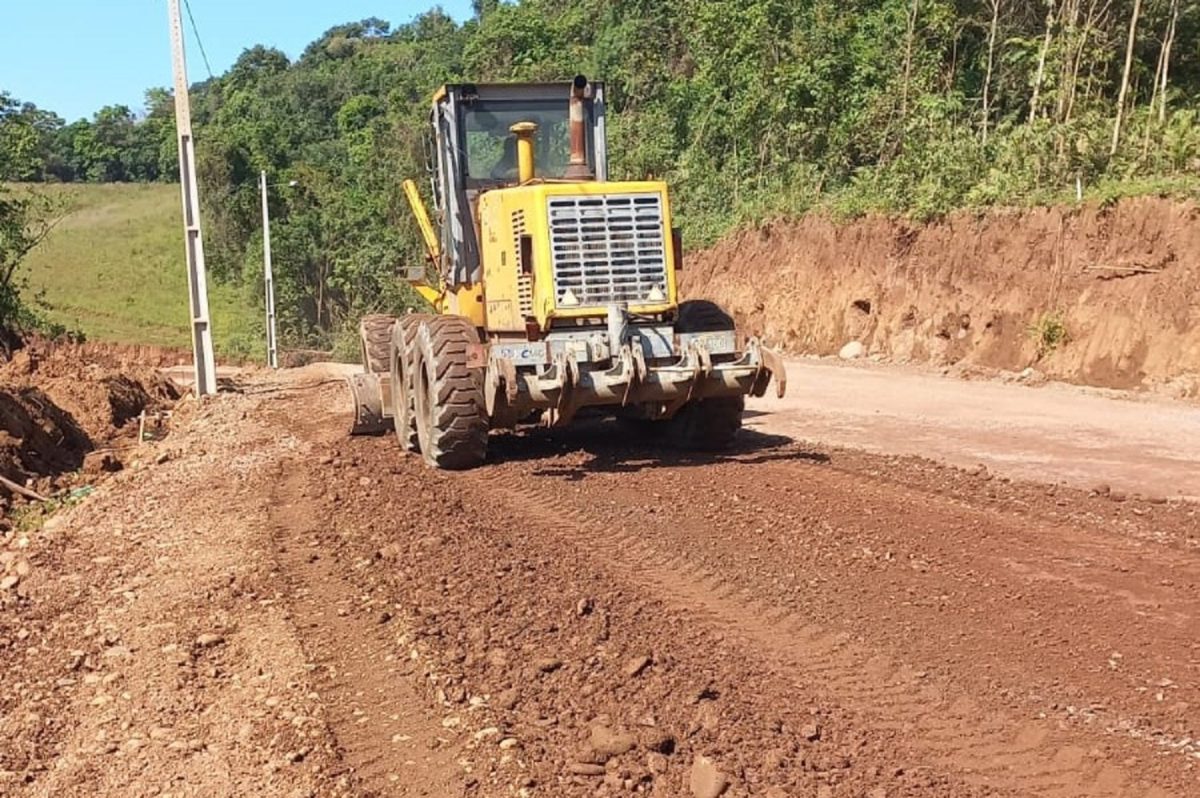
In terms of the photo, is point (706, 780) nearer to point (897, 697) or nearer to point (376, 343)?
point (897, 697)

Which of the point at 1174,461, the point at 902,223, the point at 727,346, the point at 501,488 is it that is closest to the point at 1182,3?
the point at 902,223

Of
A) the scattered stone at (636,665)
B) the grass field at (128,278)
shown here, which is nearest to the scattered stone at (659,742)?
the scattered stone at (636,665)

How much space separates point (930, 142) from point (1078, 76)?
3.01m

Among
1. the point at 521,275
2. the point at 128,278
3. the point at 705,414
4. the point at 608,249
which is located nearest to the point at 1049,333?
the point at 705,414

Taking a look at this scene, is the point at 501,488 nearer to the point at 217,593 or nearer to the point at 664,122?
the point at 217,593

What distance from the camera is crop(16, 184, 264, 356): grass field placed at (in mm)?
52719

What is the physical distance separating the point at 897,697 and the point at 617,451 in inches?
238

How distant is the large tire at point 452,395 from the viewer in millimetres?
9250

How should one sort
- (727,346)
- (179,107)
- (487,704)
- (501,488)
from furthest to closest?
(179,107) < (727,346) < (501,488) < (487,704)

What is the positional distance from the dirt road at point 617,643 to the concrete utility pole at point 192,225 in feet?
34.1

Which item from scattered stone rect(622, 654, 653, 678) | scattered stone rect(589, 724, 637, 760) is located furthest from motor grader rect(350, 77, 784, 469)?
scattered stone rect(589, 724, 637, 760)

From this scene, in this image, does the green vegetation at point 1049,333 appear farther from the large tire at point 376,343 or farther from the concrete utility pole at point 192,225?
the concrete utility pole at point 192,225

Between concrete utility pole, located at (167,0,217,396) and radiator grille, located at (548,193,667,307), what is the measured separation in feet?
36.1

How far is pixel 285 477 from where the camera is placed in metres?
9.87
